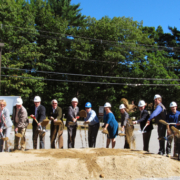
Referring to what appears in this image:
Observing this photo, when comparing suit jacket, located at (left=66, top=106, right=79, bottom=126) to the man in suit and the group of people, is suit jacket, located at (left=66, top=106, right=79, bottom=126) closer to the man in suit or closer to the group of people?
the group of people

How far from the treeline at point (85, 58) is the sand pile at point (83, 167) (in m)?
23.9

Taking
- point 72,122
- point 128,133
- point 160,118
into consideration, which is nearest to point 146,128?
point 160,118

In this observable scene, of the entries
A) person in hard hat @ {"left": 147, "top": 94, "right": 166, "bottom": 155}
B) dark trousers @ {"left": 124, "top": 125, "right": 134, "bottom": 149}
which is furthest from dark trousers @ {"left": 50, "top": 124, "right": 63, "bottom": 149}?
person in hard hat @ {"left": 147, "top": 94, "right": 166, "bottom": 155}

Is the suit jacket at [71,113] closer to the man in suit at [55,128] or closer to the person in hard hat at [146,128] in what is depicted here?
the man in suit at [55,128]

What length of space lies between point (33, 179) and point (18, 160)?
93 cm

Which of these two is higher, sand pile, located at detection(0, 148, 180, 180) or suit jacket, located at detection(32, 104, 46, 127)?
suit jacket, located at detection(32, 104, 46, 127)

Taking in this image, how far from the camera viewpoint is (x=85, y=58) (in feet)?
109

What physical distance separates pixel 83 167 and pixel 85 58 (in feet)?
93.4

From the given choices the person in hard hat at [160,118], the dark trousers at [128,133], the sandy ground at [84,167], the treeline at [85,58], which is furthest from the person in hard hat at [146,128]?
the treeline at [85,58]

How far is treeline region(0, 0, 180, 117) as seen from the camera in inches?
Result: 1182

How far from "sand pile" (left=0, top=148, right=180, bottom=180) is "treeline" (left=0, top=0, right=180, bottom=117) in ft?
78.5

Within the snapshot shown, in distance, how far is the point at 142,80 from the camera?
3231cm

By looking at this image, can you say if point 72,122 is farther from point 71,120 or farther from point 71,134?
point 71,134

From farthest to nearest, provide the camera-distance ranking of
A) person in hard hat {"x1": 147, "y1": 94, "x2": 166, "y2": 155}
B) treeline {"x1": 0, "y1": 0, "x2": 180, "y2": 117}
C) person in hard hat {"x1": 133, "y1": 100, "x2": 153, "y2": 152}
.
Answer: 1. treeline {"x1": 0, "y1": 0, "x2": 180, "y2": 117}
2. person in hard hat {"x1": 133, "y1": 100, "x2": 153, "y2": 152}
3. person in hard hat {"x1": 147, "y1": 94, "x2": 166, "y2": 155}
